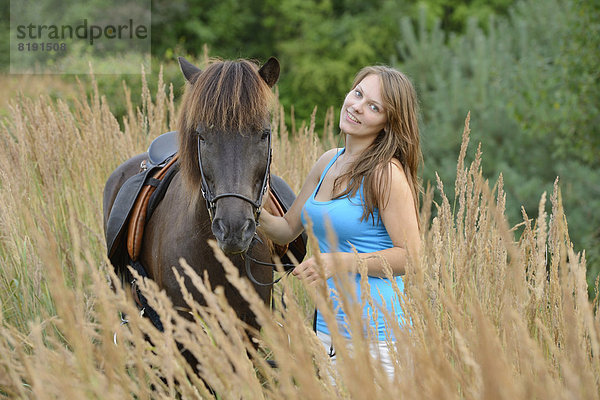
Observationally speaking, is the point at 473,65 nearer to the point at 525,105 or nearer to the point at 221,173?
the point at 525,105

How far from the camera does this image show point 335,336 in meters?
1.18

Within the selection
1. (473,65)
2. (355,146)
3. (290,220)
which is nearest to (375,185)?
(355,146)

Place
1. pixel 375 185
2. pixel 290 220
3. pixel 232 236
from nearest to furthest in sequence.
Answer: pixel 232 236, pixel 375 185, pixel 290 220

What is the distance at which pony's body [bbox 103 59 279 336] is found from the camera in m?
2.14

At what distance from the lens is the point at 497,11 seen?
1738 centimetres

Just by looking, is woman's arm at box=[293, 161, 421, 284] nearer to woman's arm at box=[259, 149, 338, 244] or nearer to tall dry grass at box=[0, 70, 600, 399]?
tall dry grass at box=[0, 70, 600, 399]

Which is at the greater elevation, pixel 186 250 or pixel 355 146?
pixel 355 146

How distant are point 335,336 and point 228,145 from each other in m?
1.22

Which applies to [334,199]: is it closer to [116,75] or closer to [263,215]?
[263,215]

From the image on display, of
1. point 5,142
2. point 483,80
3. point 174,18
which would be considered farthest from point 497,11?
point 5,142

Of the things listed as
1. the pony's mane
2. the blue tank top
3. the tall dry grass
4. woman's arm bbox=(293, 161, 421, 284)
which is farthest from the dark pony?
woman's arm bbox=(293, 161, 421, 284)

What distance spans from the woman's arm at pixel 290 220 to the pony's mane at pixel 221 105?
1.17 feet

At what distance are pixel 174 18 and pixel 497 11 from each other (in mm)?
10126

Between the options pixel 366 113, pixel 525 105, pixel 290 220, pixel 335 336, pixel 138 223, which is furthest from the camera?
pixel 525 105
